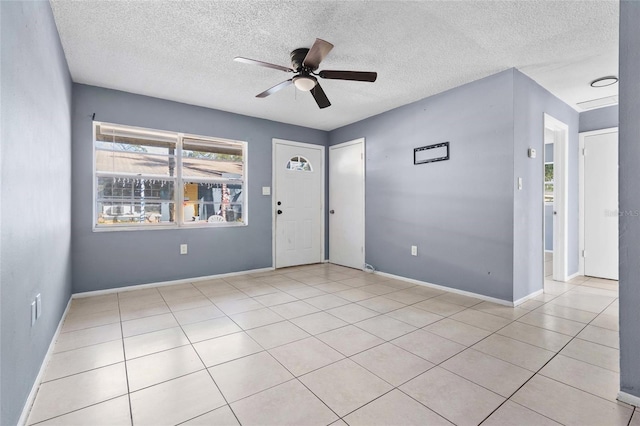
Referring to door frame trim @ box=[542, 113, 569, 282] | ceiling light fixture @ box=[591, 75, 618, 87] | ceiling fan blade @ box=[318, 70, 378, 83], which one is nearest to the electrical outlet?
ceiling fan blade @ box=[318, 70, 378, 83]

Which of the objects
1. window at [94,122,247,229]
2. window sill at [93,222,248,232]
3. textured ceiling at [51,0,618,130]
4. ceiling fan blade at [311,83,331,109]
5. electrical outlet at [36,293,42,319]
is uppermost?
textured ceiling at [51,0,618,130]

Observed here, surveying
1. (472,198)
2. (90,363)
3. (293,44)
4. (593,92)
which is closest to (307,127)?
(293,44)

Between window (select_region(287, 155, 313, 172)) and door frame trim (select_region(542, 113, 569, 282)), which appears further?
window (select_region(287, 155, 313, 172))

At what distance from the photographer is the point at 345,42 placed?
256 cm

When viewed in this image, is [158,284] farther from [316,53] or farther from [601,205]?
[601,205]

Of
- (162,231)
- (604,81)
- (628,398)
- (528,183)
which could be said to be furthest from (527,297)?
(162,231)

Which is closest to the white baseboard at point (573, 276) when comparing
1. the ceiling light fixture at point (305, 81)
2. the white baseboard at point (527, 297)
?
the white baseboard at point (527, 297)

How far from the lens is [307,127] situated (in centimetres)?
530

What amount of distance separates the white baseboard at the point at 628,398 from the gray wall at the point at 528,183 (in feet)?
5.14

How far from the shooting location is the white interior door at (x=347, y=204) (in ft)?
16.2

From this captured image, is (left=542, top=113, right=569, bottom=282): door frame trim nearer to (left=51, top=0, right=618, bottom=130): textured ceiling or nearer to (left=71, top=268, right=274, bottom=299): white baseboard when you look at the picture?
(left=51, top=0, right=618, bottom=130): textured ceiling

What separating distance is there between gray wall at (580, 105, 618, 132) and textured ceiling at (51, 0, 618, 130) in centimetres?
65

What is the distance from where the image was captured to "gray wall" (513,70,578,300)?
3.14 meters

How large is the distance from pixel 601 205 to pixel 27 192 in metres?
6.03
